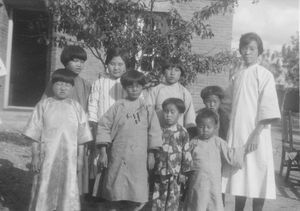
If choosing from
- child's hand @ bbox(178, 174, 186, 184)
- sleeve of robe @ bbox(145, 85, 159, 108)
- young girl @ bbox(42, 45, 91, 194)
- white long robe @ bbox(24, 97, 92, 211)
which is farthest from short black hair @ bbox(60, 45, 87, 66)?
child's hand @ bbox(178, 174, 186, 184)

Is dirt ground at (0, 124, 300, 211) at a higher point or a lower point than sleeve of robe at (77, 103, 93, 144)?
lower

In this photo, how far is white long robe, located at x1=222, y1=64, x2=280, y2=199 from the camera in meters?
4.43

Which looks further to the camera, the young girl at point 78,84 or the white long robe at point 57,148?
the young girl at point 78,84

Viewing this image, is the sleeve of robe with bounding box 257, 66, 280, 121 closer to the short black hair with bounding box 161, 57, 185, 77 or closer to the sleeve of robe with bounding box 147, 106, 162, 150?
the short black hair with bounding box 161, 57, 185, 77

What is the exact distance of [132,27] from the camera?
5.01 metres

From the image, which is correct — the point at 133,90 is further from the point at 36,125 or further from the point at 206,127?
the point at 36,125

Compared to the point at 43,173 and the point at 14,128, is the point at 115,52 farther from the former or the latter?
→ the point at 14,128

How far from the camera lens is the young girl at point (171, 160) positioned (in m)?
4.28

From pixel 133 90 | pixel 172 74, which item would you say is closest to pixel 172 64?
pixel 172 74

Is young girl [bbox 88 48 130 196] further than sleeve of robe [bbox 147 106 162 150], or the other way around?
young girl [bbox 88 48 130 196]

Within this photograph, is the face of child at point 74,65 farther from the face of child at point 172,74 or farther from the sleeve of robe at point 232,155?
the sleeve of robe at point 232,155

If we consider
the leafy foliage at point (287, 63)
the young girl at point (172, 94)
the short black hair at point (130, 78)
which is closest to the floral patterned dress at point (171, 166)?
the young girl at point (172, 94)

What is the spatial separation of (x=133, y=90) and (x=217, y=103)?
100 centimetres

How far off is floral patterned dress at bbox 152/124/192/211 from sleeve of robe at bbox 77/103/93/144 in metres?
0.68
